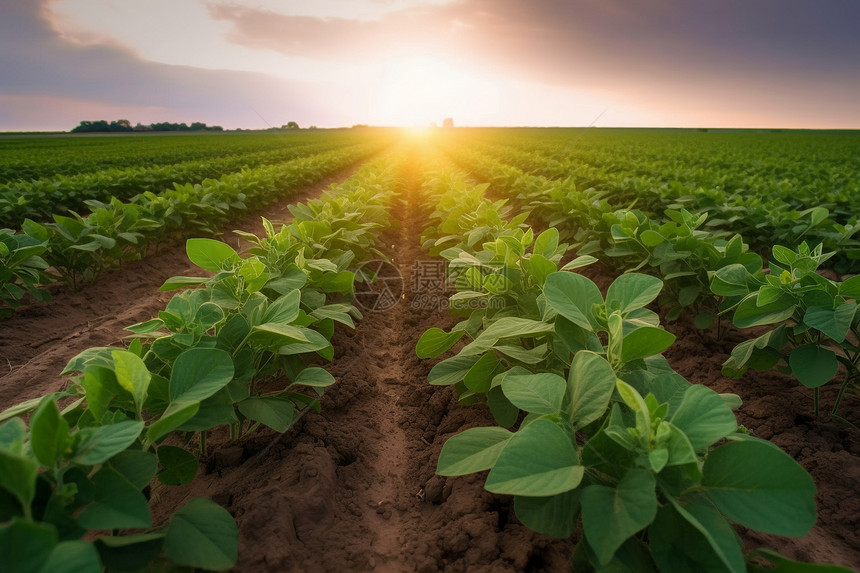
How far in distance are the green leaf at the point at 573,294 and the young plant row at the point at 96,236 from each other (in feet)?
11.6

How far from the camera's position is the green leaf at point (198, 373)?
1.09 metres

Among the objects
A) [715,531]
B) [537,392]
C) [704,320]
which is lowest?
[704,320]

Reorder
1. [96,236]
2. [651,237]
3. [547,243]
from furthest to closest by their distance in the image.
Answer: [96,236], [651,237], [547,243]

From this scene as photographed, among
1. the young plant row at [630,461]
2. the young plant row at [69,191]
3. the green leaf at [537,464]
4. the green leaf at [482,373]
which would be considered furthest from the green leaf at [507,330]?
the young plant row at [69,191]

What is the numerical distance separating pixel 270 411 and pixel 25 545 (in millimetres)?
850

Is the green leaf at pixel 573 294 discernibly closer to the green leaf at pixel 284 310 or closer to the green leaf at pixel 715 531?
the green leaf at pixel 715 531

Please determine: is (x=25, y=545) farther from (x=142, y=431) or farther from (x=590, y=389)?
(x=590, y=389)

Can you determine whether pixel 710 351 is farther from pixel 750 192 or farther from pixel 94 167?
pixel 94 167

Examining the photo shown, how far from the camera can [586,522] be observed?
2.93 ft

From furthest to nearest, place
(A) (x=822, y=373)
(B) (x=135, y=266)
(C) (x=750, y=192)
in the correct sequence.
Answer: (C) (x=750, y=192) → (B) (x=135, y=266) → (A) (x=822, y=373)

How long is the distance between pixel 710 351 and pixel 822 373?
1103 millimetres


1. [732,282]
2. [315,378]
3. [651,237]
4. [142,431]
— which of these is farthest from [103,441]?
[651,237]

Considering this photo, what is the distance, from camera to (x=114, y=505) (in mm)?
898

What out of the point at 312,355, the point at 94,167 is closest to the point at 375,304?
the point at 312,355
